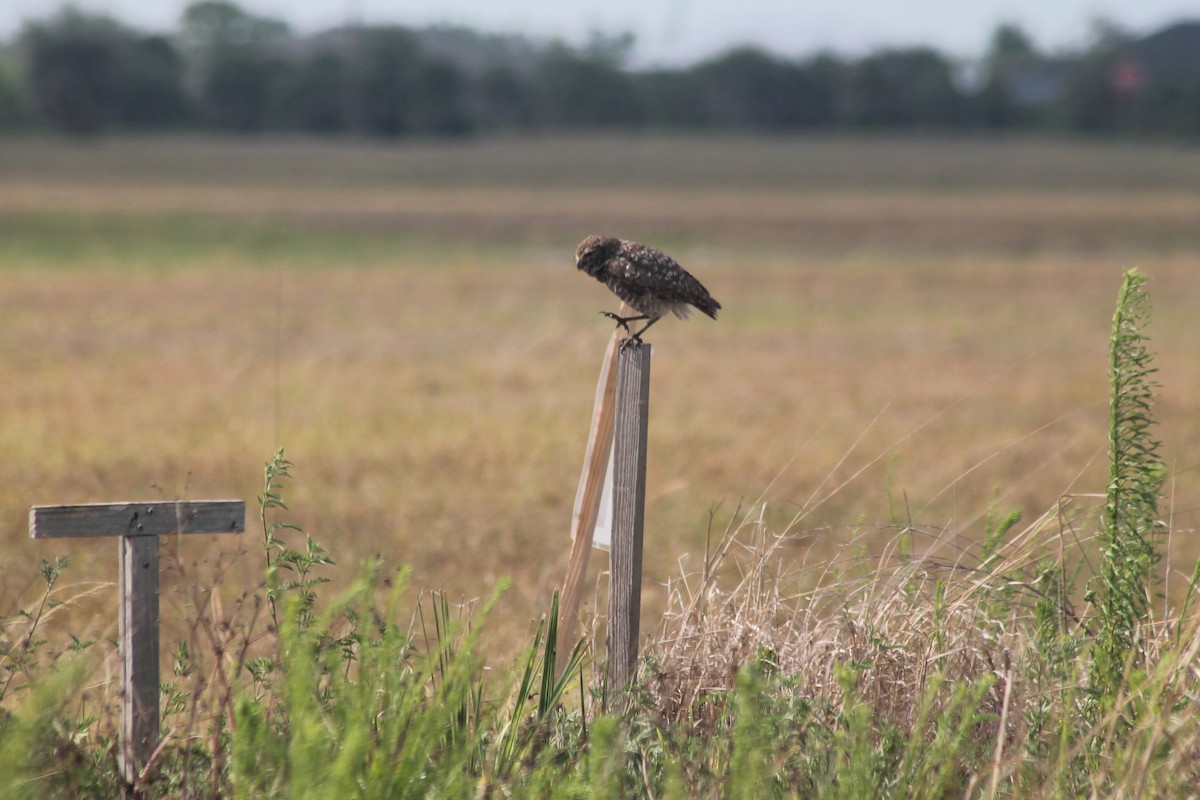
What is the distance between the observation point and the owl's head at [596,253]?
446cm

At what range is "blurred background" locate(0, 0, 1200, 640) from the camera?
8.69 metres

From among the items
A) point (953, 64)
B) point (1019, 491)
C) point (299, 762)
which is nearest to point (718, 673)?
point (299, 762)

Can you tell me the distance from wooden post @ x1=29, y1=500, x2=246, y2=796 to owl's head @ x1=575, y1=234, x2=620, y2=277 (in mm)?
1414

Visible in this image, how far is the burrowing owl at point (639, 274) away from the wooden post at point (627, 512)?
0.35 metres

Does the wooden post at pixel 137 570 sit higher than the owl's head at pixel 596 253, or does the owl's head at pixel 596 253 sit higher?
the owl's head at pixel 596 253

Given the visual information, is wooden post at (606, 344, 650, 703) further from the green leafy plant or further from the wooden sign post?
the green leafy plant

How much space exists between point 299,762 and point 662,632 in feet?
5.64

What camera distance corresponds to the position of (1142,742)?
3.68m

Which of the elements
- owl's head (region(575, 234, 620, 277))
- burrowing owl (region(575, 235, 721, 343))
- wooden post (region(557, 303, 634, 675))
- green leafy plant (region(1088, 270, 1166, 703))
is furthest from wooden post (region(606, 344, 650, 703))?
green leafy plant (region(1088, 270, 1166, 703))

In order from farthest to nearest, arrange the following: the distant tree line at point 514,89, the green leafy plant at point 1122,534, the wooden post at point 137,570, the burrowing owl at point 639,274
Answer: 1. the distant tree line at point 514,89
2. the burrowing owl at point 639,274
3. the green leafy plant at point 1122,534
4. the wooden post at point 137,570

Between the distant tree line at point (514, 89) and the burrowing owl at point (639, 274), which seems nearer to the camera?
the burrowing owl at point (639, 274)

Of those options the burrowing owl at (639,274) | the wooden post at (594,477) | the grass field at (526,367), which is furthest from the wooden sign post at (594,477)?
the grass field at (526,367)

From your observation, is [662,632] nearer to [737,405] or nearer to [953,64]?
[737,405]

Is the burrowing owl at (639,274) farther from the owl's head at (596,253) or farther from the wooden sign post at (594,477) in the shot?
the wooden sign post at (594,477)
